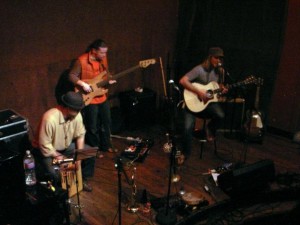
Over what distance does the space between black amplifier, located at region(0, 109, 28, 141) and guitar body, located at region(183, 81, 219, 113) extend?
2352mm

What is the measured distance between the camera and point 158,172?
18.4 feet

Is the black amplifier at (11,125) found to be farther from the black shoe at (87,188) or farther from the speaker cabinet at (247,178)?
the speaker cabinet at (247,178)

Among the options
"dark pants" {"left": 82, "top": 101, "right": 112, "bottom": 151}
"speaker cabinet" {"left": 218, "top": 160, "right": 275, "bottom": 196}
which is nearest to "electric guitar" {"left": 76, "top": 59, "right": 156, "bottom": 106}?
"dark pants" {"left": 82, "top": 101, "right": 112, "bottom": 151}

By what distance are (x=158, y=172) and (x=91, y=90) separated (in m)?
1.56

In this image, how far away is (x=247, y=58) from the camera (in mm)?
6781

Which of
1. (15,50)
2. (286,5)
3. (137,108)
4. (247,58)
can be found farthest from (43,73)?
(286,5)

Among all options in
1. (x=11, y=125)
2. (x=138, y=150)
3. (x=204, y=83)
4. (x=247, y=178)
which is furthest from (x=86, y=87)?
(x=247, y=178)

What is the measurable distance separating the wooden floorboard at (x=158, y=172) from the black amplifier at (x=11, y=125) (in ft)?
3.88

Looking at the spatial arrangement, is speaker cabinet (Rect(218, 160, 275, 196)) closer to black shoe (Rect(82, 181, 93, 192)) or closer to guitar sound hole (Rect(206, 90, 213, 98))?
guitar sound hole (Rect(206, 90, 213, 98))

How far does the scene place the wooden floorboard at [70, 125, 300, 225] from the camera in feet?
15.4

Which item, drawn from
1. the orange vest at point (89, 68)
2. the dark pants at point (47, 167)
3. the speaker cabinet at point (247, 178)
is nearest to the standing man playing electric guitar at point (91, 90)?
the orange vest at point (89, 68)

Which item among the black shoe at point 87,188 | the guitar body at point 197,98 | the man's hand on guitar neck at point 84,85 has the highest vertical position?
the man's hand on guitar neck at point 84,85

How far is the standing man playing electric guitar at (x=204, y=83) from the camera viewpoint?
5.66 metres

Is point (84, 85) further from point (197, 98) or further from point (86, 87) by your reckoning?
point (197, 98)
